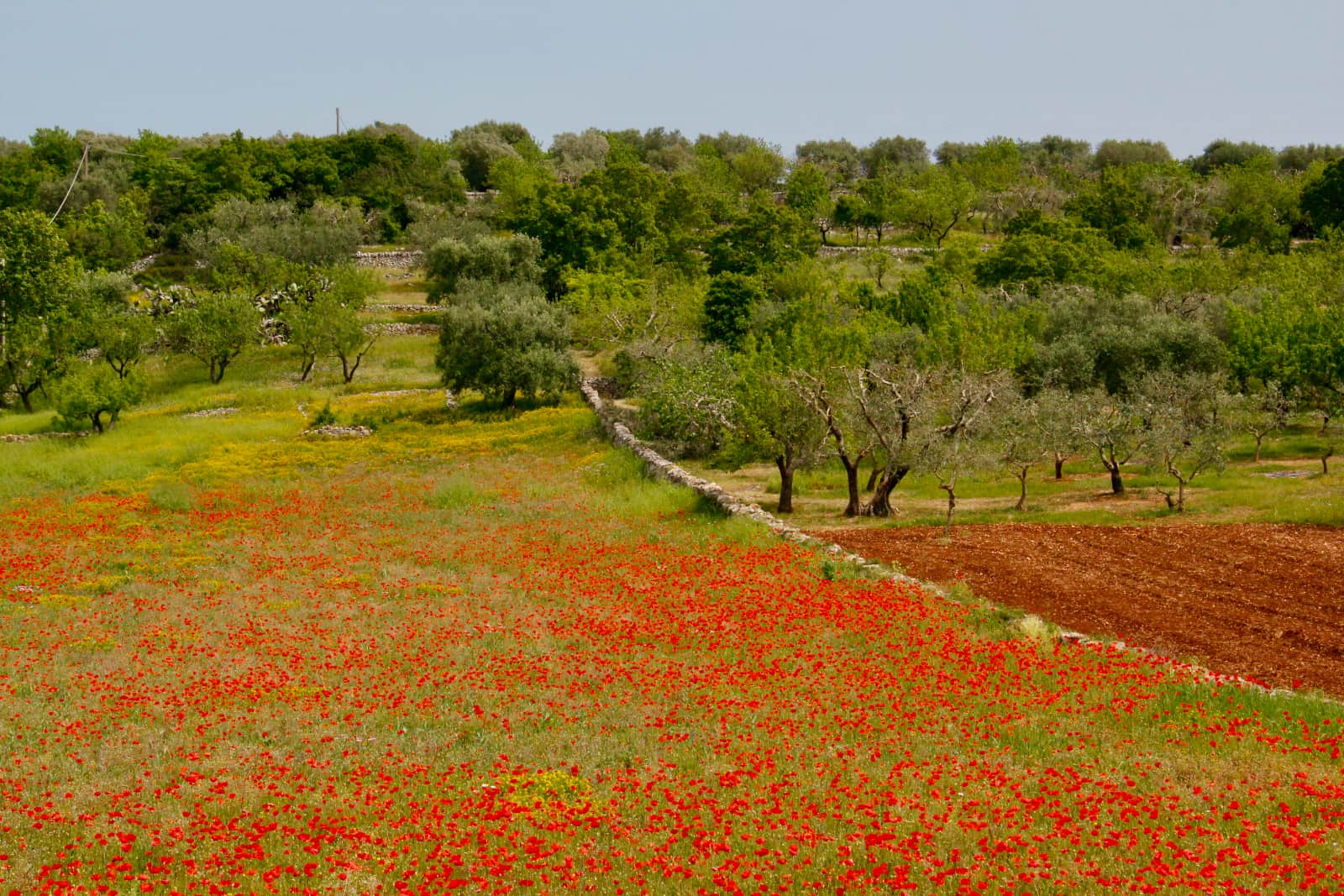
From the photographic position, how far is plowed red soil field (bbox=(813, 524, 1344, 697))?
831 inches

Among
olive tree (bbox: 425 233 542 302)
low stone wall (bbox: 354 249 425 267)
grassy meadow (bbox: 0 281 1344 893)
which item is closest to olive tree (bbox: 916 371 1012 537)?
grassy meadow (bbox: 0 281 1344 893)

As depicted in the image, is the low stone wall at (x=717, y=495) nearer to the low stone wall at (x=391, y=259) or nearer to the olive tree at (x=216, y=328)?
the olive tree at (x=216, y=328)

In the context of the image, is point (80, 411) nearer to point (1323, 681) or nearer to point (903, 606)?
point (903, 606)

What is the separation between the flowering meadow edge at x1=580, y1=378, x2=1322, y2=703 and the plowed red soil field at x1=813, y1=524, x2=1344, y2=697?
2.40 ft

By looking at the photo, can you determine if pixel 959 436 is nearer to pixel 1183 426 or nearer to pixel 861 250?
pixel 1183 426

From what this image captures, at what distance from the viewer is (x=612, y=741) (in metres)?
16.6

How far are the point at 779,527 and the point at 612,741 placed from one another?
16.6 m

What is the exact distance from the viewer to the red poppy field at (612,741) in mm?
12492

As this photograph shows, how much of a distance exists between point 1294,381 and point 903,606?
3643 cm

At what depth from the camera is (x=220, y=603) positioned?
26.2 meters

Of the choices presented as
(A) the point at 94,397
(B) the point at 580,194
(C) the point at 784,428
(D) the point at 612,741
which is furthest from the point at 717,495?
(B) the point at 580,194

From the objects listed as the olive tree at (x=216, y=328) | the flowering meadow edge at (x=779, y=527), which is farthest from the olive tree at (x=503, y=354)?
the olive tree at (x=216, y=328)

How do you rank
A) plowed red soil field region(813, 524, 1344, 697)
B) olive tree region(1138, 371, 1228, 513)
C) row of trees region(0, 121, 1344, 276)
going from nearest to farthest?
plowed red soil field region(813, 524, 1344, 697), olive tree region(1138, 371, 1228, 513), row of trees region(0, 121, 1344, 276)

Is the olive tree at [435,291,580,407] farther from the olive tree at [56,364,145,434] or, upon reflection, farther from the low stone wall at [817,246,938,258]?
the low stone wall at [817,246,938,258]
